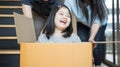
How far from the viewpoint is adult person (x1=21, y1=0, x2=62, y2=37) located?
1743 mm

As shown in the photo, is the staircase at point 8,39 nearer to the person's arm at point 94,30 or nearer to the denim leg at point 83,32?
the denim leg at point 83,32

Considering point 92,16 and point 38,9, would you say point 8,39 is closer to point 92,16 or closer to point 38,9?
point 38,9

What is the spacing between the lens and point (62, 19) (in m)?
1.51

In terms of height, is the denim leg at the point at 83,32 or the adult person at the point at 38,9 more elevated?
the adult person at the point at 38,9

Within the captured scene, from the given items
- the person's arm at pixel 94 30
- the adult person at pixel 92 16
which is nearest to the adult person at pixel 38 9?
the adult person at pixel 92 16

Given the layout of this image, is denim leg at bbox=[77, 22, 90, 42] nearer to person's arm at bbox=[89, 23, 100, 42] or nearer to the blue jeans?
the blue jeans

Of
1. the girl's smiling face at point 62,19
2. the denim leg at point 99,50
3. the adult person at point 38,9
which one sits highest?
the adult person at point 38,9

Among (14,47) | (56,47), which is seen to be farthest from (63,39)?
(14,47)

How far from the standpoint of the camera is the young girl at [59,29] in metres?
1.51

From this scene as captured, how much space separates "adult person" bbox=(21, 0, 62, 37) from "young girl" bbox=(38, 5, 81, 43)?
0.70 feet

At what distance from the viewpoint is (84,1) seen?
5.45ft

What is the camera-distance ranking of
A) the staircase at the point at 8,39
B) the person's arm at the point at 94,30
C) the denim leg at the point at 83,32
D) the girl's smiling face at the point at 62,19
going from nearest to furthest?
the girl's smiling face at the point at 62,19, the person's arm at the point at 94,30, the denim leg at the point at 83,32, the staircase at the point at 8,39

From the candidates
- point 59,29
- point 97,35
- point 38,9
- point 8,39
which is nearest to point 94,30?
point 97,35

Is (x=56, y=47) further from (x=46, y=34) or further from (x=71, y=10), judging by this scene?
(x=71, y=10)
